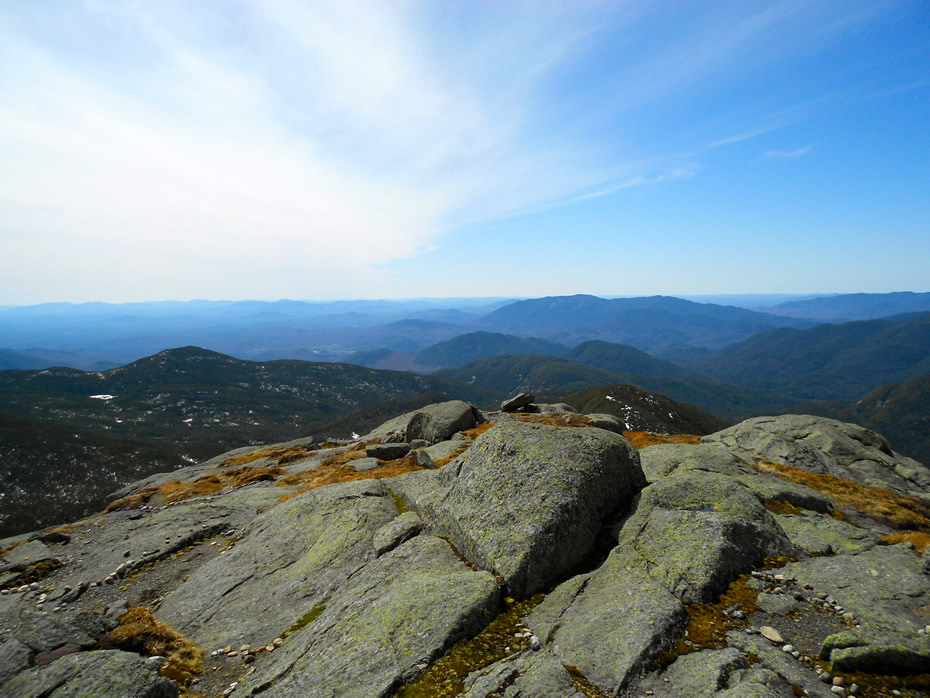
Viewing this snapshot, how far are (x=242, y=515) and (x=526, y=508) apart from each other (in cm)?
1824

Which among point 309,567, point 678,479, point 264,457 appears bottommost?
point 264,457

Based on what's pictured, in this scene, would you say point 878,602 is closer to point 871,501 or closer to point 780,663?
point 780,663

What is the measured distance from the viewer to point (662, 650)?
30.9 feet

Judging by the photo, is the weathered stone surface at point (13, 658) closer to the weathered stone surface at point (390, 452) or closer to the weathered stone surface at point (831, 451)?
the weathered stone surface at point (390, 452)

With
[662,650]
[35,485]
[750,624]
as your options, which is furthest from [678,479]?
[35,485]

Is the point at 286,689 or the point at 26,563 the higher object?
the point at 286,689

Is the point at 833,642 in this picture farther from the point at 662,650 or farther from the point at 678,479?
the point at 678,479

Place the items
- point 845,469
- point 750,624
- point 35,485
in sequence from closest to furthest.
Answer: point 750,624 → point 845,469 → point 35,485

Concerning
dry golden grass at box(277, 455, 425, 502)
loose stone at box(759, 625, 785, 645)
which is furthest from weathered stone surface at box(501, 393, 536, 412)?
loose stone at box(759, 625, 785, 645)

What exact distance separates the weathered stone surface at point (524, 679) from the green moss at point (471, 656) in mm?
291

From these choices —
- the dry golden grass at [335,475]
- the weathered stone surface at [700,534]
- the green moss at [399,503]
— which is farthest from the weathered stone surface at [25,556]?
the weathered stone surface at [700,534]

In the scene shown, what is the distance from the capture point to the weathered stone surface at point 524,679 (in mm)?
8555

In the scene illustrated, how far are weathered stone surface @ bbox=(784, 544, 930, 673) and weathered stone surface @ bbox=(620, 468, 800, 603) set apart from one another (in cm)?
124

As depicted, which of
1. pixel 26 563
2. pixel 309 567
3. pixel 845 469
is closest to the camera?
pixel 309 567
